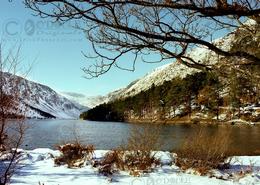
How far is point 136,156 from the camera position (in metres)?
→ 12.4

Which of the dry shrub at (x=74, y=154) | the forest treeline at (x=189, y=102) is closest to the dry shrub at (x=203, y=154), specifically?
the dry shrub at (x=74, y=154)

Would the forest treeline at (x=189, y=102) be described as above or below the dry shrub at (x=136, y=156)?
above

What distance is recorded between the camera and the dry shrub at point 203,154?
39.1 ft

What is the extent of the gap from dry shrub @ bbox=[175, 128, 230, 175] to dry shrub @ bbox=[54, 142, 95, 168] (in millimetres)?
2914

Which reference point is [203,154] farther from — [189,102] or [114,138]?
[189,102]

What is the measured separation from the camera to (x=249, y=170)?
11242 mm

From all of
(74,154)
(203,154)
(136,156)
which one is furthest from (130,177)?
(74,154)

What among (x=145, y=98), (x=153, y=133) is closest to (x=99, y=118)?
(x=145, y=98)

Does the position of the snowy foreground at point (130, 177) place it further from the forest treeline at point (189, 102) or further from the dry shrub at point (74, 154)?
the forest treeline at point (189, 102)

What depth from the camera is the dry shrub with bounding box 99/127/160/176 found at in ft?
38.0

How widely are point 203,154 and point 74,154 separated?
410cm

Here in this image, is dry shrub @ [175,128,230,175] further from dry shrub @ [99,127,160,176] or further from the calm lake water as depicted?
the calm lake water

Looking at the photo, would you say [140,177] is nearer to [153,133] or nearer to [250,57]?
[153,133]

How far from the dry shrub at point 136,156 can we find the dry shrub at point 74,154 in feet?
3.42
